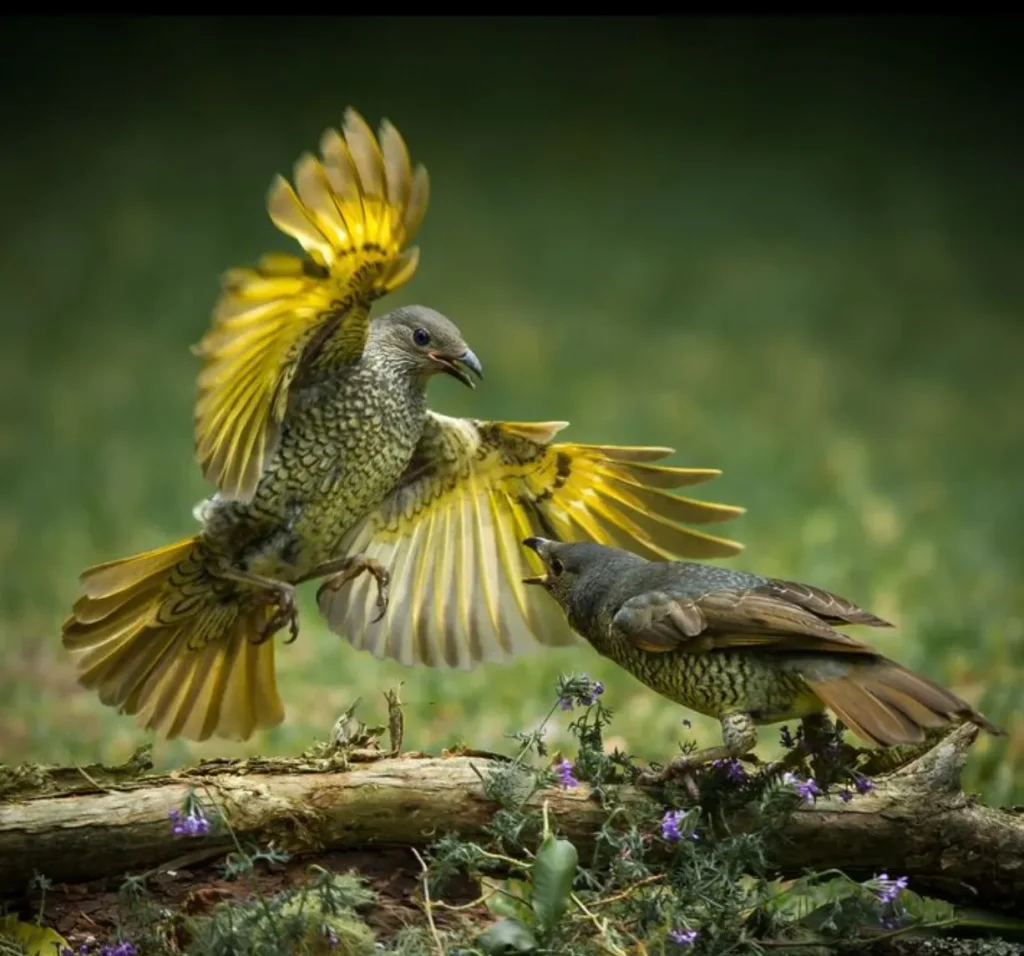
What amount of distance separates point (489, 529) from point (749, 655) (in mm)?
1222

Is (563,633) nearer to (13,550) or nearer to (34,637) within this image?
(34,637)

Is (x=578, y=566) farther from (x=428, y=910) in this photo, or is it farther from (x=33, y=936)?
(x=33, y=936)

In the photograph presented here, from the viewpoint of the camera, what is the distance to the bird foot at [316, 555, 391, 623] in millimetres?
3846

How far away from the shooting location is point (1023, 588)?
6.08 m

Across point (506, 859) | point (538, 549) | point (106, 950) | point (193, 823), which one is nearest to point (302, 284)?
point (538, 549)

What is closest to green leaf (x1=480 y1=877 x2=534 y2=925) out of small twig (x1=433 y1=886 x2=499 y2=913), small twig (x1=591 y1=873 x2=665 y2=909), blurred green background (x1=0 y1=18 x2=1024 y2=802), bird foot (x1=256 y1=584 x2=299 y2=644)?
small twig (x1=433 y1=886 x2=499 y2=913)

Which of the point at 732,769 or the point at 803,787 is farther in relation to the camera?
the point at 732,769

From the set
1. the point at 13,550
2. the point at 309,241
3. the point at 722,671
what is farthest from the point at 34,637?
the point at 722,671

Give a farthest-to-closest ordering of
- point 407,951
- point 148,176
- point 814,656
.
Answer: point 148,176
point 814,656
point 407,951

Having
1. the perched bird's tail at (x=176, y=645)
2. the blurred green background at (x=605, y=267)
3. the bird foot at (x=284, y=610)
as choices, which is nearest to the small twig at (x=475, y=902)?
the bird foot at (x=284, y=610)

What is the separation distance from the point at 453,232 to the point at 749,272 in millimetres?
1669

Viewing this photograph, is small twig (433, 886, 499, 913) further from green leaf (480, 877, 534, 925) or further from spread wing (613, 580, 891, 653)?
spread wing (613, 580, 891, 653)

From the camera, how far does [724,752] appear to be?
3041 millimetres

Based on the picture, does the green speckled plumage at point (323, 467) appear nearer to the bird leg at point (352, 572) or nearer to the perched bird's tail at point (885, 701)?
the bird leg at point (352, 572)
